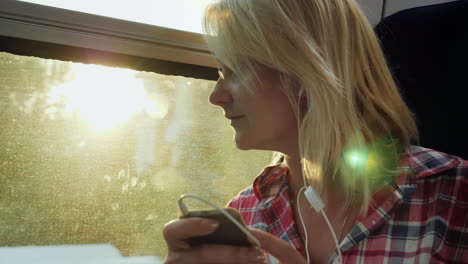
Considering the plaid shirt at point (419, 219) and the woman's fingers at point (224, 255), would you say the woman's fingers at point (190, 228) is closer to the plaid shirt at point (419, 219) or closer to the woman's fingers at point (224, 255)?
the woman's fingers at point (224, 255)

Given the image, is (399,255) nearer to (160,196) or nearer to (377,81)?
(377,81)

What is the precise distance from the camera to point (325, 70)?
95 cm

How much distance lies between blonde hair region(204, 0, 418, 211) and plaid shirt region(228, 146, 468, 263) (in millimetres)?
39

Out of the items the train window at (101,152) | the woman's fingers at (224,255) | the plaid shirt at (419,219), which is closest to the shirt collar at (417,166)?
the plaid shirt at (419,219)

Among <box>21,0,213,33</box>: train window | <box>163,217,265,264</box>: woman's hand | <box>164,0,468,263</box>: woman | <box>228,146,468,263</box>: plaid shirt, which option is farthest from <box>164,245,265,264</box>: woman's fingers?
<box>21,0,213,33</box>: train window

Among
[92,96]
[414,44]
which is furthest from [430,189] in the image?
[92,96]

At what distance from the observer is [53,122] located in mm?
1112

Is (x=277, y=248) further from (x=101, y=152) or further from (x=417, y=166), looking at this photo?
(x=101, y=152)

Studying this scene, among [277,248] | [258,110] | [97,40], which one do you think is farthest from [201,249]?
[97,40]

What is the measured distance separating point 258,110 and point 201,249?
31 centimetres

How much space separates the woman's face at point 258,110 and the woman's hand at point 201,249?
25cm

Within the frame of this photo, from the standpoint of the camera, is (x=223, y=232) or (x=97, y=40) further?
(x=97, y=40)

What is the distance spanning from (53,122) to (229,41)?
1.46 ft

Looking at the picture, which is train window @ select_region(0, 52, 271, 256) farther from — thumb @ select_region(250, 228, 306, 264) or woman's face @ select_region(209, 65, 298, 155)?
thumb @ select_region(250, 228, 306, 264)
